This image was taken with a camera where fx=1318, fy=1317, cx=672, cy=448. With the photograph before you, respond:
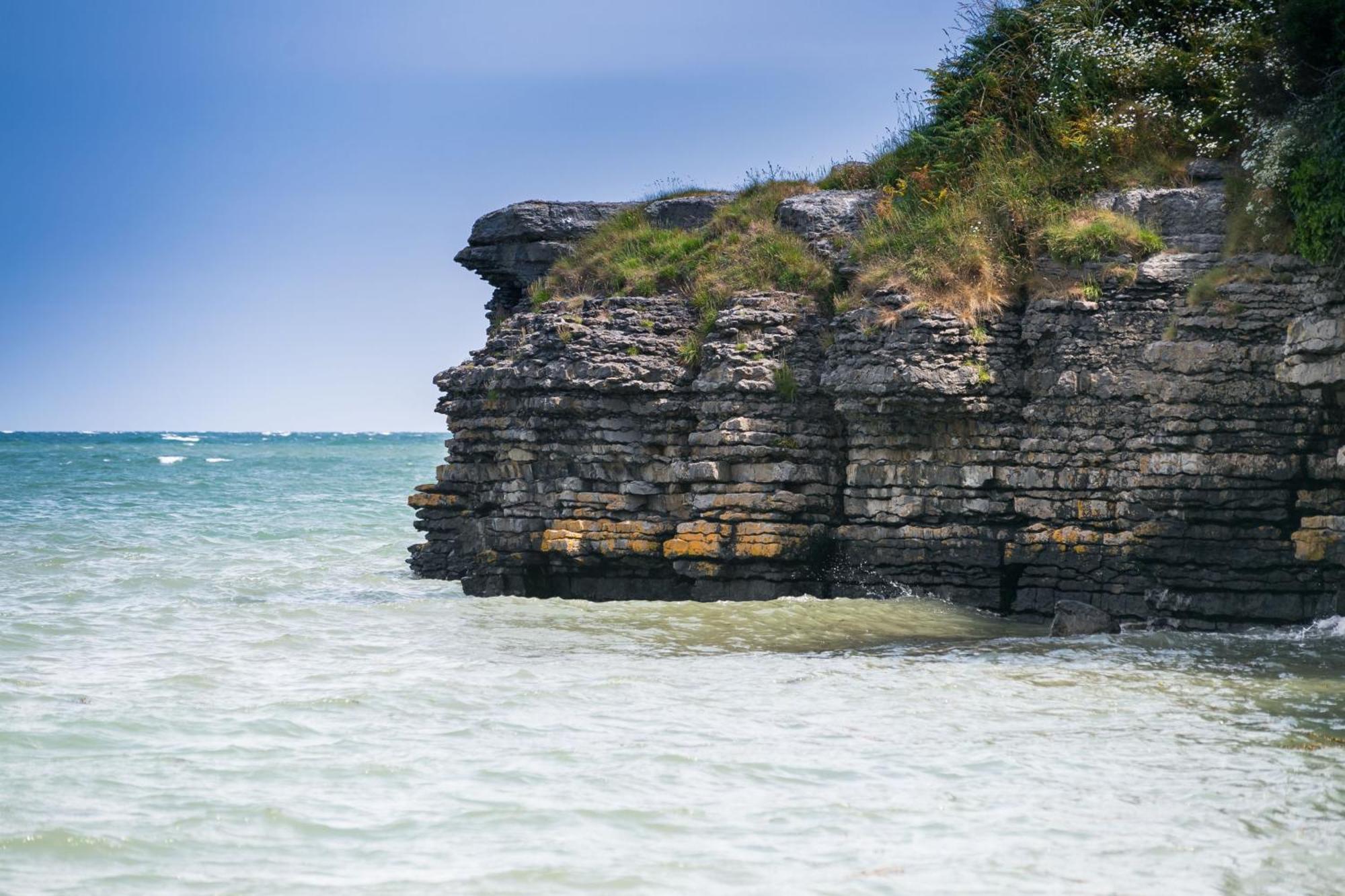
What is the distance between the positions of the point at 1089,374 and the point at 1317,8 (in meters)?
4.60

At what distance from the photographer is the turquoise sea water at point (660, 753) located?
24.0 ft

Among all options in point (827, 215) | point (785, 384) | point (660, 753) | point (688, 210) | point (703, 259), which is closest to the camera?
point (660, 753)

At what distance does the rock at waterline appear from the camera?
1441 centimetres

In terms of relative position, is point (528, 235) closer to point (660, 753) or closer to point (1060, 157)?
point (1060, 157)

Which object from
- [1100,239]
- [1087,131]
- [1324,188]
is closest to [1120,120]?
[1087,131]

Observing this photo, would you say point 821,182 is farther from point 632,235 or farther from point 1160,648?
point 1160,648

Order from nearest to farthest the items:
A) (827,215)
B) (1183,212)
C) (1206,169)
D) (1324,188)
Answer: (1324,188)
(1183,212)
(1206,169)
(827,215)

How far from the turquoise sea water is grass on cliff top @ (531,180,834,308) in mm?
4813

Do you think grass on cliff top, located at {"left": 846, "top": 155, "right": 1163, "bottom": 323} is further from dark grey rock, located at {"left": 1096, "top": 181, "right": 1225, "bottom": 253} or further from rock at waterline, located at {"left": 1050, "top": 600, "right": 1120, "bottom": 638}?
rock at waterline, located at {"left": 1050, "top": 600, "right": 1120, "bottom": 638}

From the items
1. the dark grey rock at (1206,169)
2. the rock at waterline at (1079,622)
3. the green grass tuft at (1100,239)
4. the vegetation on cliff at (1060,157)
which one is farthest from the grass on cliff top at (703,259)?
the rock at waterline at (1079,622)

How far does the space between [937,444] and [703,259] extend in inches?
199

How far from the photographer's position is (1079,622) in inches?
570

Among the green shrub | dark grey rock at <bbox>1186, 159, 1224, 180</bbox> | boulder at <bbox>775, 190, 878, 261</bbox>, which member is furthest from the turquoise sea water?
dark grey rock at <bbox>1186, 159, 1224, 180</bbox>

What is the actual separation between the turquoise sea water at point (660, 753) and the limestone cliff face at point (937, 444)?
Result: 889mm
